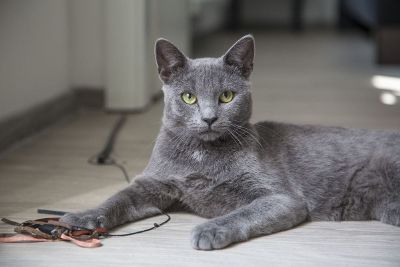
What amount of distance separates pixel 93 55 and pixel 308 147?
1.69m

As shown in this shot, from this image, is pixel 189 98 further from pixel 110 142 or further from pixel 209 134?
pixel 110 142

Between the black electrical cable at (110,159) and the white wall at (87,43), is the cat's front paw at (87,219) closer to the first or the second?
the black electrical cable at (110,159)

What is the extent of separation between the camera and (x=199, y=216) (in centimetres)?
179

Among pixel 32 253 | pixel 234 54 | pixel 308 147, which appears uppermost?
pixel 234 54

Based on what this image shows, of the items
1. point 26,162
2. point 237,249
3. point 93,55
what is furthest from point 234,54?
point 93,55

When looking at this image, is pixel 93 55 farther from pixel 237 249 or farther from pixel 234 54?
pixel 237 249

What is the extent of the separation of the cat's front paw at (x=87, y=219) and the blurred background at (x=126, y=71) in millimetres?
944

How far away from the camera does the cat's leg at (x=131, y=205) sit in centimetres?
161

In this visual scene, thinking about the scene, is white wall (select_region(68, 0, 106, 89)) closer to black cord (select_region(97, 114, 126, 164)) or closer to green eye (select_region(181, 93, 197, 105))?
black cord (select_region(97, 114, 126, 164))

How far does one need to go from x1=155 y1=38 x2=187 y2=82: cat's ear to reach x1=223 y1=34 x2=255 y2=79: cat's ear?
0.36ft

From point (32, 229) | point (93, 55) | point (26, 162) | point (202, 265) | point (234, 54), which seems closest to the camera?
point (202, 265)

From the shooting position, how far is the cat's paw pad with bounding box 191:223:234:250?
1.51 meters

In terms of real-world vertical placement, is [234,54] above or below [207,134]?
above

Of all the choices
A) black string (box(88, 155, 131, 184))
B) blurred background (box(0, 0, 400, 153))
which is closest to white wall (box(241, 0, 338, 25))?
blurred background (box(0, 0, 400, 153))
